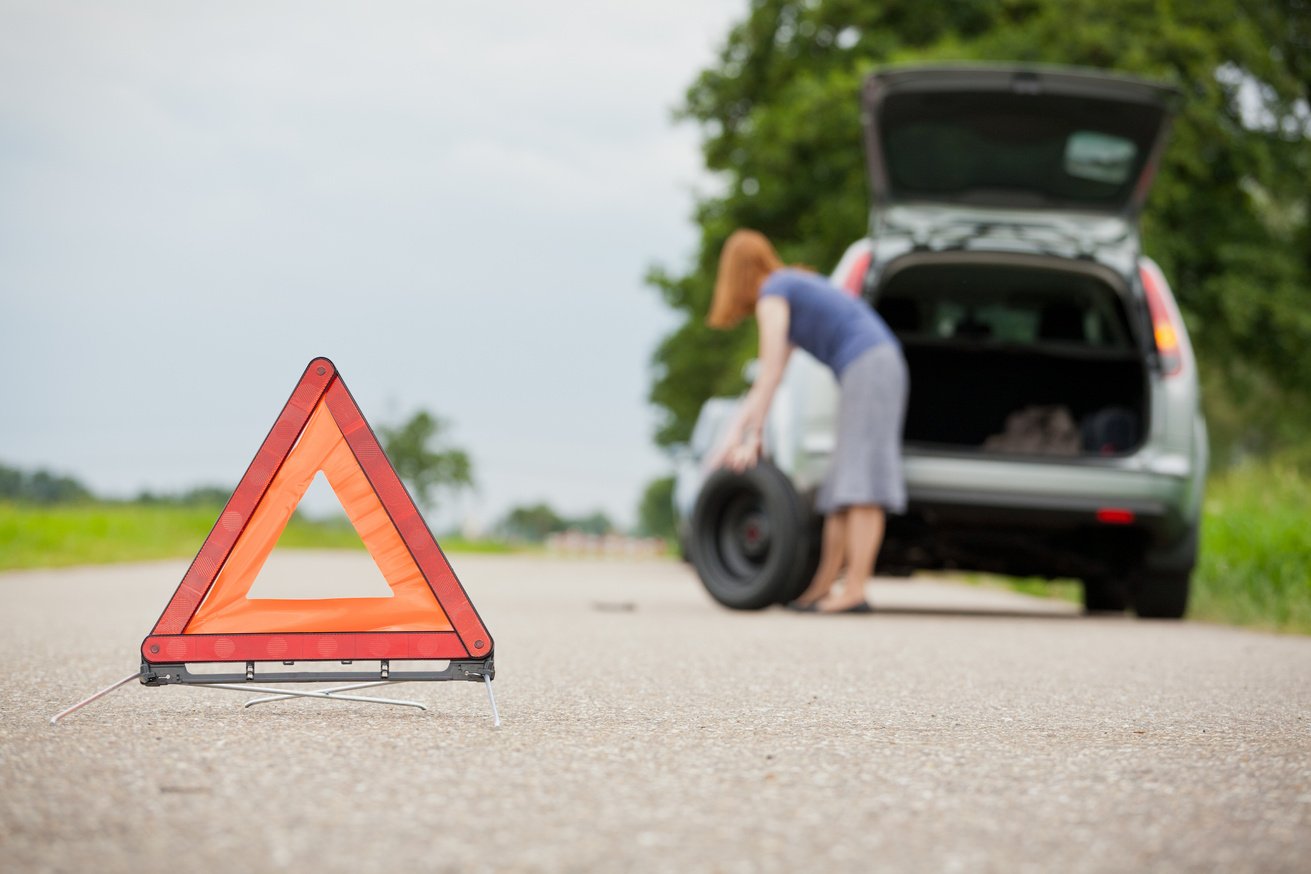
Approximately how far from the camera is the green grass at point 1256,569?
8.99m

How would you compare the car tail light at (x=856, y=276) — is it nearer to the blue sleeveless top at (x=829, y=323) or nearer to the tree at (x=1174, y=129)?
the blue sleeveless top at (x=829, y=323)

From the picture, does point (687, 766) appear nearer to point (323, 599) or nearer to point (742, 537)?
point (323, 599)

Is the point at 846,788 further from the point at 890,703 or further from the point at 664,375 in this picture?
the point at 664,375

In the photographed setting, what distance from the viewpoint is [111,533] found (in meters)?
17.1

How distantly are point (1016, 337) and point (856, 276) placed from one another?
1.43m

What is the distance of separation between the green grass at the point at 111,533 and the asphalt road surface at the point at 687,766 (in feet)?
25.9

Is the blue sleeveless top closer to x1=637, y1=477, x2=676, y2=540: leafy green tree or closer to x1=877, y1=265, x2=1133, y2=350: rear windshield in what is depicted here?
x1=877, y1=265, x2=1133, y2=350: rear windshield

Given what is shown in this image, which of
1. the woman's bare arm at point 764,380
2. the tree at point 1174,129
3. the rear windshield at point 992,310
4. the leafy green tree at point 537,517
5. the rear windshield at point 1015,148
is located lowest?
the leafy green tree at point 537,517

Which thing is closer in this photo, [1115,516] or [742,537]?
[1115,516]

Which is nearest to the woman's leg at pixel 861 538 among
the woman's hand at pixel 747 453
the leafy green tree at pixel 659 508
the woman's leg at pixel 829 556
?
the woman's leg at pixel 829 556

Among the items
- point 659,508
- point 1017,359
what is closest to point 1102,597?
point 1017,359

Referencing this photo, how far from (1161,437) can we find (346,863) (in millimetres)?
6718

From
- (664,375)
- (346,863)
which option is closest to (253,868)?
(346,863)

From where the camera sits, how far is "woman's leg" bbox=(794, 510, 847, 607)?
847cm
